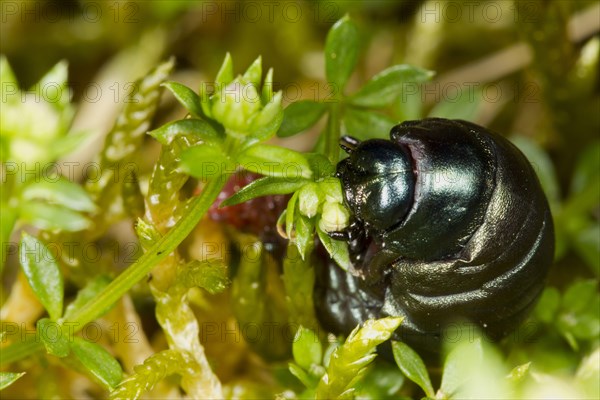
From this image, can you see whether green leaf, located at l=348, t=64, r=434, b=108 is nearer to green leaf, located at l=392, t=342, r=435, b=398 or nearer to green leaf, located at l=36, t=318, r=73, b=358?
green leaf, located at l=392, t=342, r=435, b=398

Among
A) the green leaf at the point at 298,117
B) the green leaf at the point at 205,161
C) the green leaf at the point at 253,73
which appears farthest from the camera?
the green leaf at the point at 298,117

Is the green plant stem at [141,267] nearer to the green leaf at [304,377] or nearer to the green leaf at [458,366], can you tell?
the green leaf at [304,377]

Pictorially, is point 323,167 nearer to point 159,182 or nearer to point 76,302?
point 159,182

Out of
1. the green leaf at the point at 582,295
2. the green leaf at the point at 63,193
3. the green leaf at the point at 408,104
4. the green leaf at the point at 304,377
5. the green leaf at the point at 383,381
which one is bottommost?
the green leaf at the point at 383,381

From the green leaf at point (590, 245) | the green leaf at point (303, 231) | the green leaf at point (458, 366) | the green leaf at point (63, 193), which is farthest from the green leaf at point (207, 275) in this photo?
the green leaf at point (590, 245)

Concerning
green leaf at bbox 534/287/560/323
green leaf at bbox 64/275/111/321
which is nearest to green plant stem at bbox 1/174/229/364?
green leaf at bbox 64/275/111/321

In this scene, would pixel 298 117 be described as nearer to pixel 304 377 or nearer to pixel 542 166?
pixel 304 377
